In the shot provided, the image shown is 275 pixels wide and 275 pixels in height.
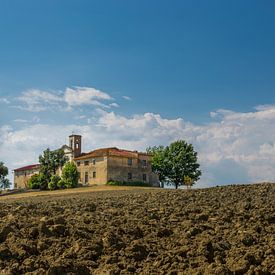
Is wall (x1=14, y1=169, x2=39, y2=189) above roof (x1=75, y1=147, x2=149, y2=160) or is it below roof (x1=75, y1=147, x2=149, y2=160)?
below

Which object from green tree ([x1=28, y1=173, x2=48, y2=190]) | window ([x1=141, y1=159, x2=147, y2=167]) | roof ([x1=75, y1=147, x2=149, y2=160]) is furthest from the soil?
green tree ([x1=28, y1=173, x2=48, y2=190])

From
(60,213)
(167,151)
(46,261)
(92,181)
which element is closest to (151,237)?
(46,261)

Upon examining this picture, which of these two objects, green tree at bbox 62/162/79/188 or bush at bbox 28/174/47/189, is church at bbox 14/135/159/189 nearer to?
green tree at bbox 62/162/79/188

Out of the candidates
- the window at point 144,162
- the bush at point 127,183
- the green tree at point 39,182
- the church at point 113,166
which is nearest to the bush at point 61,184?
the church at point 113,166

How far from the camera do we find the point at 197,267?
8.77 m

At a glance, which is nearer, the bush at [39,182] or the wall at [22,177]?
the bush at [39,182]

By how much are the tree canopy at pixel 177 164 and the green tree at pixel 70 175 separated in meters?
10.8

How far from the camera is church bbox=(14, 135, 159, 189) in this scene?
63.8m

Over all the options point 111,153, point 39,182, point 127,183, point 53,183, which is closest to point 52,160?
point 39,182

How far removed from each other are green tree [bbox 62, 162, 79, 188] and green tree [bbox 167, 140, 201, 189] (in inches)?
493

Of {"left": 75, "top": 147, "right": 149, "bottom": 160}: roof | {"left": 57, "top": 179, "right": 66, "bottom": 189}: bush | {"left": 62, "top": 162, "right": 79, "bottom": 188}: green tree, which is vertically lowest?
{"left": 57, "top": 179, "right": 66, "bottom": 189}: bush

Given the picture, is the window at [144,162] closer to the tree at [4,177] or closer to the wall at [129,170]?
the wall at [129,170]

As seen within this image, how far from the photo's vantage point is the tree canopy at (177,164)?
67.6 meters

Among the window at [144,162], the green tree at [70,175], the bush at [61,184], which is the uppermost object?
the window at [144,162]
